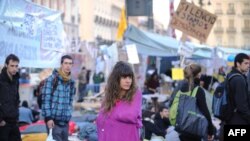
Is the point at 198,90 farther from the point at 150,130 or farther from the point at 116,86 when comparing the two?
the point at 116,86

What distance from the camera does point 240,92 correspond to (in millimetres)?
7035

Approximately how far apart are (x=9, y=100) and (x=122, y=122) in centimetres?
232

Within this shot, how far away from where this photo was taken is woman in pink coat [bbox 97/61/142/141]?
543 centimetres

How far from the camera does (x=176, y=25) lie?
48.1 ft

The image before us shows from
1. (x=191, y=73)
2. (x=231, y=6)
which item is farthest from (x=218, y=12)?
(x=191, y=73)

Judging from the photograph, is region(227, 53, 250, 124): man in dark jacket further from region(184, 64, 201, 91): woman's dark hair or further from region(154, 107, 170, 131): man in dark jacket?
region(154, 107, 170, 131): man in dark jacket

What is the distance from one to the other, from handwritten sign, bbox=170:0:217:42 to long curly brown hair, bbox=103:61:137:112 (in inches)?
363

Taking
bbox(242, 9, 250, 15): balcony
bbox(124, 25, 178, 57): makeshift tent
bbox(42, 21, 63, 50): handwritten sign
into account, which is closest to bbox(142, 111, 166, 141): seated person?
bbox(42, 21, 63, 50): handwritten sign

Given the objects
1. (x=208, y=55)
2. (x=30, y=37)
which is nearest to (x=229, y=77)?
(x=30, y=37)

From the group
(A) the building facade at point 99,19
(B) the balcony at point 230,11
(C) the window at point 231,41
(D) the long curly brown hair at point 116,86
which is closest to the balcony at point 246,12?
(B) the balcony at point 230,11

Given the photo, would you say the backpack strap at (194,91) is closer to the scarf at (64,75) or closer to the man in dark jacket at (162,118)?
the scarf at (64,75)

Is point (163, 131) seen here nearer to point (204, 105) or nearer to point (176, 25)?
point (204, 105)

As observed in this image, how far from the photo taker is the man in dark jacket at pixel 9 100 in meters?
7.27

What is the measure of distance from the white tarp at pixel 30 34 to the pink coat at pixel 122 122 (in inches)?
135
